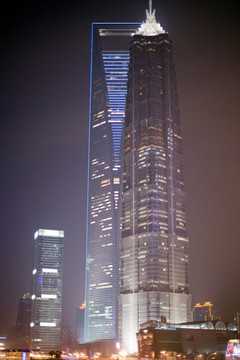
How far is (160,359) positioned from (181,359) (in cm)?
911

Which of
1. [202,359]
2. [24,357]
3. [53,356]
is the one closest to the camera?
[24,357]

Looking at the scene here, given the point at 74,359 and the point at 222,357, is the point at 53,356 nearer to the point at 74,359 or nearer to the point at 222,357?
the point at 74,359

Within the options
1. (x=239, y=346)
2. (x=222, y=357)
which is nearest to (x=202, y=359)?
(x=222, y=357)

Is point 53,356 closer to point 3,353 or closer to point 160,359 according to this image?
point 3,353

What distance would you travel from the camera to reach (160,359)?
Result: 628 feet

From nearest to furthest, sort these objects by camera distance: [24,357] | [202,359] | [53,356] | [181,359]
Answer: [24,357]
[53,356]
[202,359]
[181,359]

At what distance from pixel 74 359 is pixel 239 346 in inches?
1533

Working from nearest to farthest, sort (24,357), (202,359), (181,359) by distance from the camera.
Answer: (24,357), (202,359), (181,359)

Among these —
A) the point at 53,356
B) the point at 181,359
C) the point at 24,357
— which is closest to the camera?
the point at 24,357

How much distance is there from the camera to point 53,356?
130 m

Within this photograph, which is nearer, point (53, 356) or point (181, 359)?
point (53, 356)

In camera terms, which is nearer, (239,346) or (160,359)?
(239,346)

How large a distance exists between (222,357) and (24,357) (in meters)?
76.9

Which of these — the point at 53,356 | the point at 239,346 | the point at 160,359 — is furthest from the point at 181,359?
the point at 53,356
